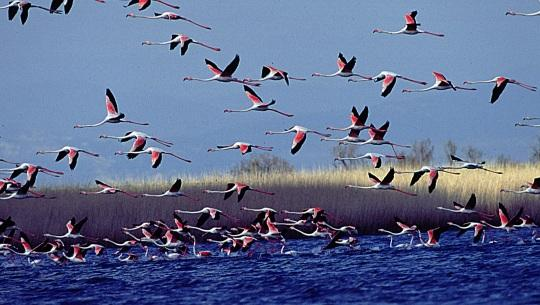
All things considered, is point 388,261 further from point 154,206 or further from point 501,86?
point 154,206

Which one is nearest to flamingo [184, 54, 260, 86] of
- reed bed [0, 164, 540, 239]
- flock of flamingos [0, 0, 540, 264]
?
flock of flamingos [0, 0, 540, 264]

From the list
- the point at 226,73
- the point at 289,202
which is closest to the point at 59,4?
the point at 226,73

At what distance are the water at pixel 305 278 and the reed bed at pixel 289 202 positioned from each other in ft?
9.63

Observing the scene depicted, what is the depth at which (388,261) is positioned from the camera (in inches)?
883

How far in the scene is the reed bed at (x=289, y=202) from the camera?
27.9 m

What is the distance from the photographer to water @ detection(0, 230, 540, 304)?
1842cm

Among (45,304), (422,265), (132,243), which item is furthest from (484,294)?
(132,243)

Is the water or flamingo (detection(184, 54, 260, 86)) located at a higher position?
flamingo (detection(184, 54, 260, 86))

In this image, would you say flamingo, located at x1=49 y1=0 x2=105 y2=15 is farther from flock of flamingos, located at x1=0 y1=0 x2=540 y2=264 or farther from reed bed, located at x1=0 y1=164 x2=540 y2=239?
reed bed, located at x1=0 y1=164 x2=540 y2=239

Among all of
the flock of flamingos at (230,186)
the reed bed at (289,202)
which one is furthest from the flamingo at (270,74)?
the reed bed at (289,202)

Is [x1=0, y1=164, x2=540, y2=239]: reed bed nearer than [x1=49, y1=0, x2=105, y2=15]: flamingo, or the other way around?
[x1=49, y1=0, x2=105, y2=15]: flamingo

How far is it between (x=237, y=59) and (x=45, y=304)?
4.61m

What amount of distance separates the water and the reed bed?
293 centimetres

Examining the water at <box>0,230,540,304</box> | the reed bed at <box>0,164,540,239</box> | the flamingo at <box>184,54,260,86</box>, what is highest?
the flamingo at <box>184,54,260,86</box>
